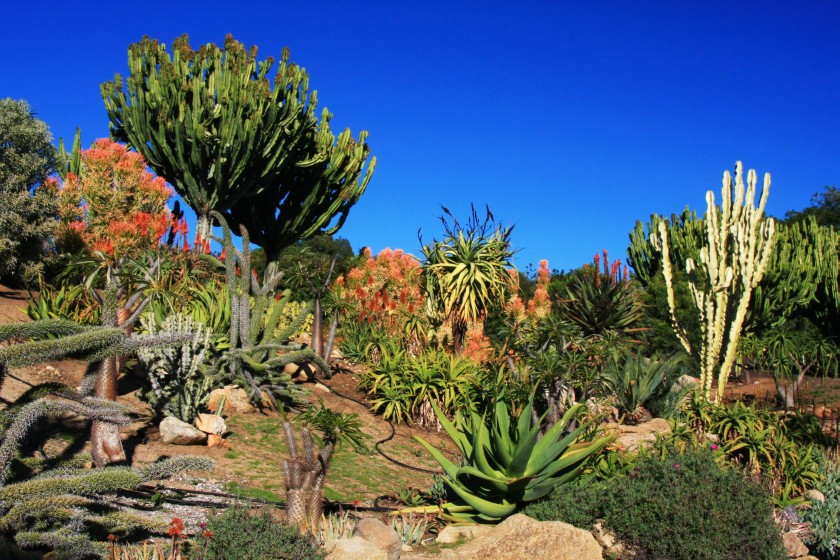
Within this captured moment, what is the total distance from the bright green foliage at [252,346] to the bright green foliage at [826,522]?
5.77 meters

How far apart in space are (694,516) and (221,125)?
1352 centimetres

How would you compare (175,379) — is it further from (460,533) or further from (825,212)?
(825,212)

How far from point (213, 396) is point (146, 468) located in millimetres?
4015

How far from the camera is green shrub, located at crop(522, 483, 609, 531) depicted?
548 cm

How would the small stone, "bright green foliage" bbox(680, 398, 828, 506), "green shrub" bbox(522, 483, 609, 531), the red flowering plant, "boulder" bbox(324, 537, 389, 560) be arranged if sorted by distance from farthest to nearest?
the red flowering plant, "bright green foliage" bbox(680, 398, 828, 506), the small stone, "green shrub" bbox(522, 483, 609, 531), "boulder" bbox(324, 537, 389, 560)

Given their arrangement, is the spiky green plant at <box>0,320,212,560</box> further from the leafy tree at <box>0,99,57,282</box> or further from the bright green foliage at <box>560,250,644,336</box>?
the leafy tree at <box>0,99,57,282</box>

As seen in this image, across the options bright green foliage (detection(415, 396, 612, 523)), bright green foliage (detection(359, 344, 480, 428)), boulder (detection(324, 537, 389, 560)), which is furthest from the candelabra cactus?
bright green foliage (detection(359, 344, 480, 428))

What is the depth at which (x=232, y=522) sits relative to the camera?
A: 4363mm

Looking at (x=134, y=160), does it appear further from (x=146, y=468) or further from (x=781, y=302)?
(x=781, y=302)

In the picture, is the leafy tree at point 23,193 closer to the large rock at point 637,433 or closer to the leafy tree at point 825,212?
the large rock at point 637,433

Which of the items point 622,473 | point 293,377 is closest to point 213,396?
Answer: point 293,377

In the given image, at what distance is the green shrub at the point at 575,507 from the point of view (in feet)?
18.0

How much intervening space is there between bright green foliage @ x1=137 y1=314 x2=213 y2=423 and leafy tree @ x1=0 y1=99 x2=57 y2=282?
573 cm

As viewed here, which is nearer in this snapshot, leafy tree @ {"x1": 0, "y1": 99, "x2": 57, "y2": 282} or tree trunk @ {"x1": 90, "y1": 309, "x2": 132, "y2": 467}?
tree trunk @ {"x1": 90, "y1": 309, "x2": 132, "y2": 467}
